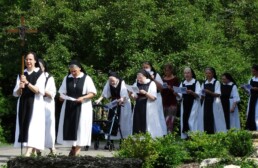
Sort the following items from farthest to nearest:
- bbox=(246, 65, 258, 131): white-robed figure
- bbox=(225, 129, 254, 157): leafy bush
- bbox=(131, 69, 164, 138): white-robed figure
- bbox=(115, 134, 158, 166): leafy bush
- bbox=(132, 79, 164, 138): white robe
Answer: bbox=(246, 65, 258, 131): white-robed figure → bbox=(132, 79, 164, 138): white robe → bbox=(131, 69, 164, 138): white-robed figure → bbox=(225, 129, 254, 157): leafy bush → bbox=(115, 134, 158, 166): leafy bush

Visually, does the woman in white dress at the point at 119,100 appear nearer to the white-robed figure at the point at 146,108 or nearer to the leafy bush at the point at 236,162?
the white-robed figure at the point at 146,108

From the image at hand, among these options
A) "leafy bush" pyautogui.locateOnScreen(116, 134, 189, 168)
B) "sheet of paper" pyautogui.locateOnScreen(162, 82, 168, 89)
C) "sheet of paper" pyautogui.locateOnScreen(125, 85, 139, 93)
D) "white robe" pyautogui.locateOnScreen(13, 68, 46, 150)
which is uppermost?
"sheet of paper" pyautogui.locateOnScreen(162, 82, 168, 89)

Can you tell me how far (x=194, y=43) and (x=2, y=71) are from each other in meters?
6.35

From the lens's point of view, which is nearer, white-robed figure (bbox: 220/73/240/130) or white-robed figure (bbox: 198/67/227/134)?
white-robed figure (bbox: 198/67/227/134)

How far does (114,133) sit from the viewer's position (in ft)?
59.3

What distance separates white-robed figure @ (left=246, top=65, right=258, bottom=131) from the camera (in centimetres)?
1919

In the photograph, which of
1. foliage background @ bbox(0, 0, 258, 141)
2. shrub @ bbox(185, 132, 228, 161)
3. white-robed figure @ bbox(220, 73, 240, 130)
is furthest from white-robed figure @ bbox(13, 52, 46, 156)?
foliage background @ bbox(0, 0, 258, 141)

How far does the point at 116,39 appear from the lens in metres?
23.8

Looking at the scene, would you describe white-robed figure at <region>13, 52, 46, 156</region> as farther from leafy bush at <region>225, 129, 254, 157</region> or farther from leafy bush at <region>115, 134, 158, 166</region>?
leafy bush at <region>225, 129, 254, 157</region>

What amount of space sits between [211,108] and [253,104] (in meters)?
1.09

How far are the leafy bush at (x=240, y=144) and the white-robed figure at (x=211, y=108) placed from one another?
205 inches

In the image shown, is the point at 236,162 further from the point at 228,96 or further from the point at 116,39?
the point at 116,39

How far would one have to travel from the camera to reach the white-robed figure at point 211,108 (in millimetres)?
18734

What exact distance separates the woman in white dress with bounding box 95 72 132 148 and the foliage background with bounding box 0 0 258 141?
489 centimetres
